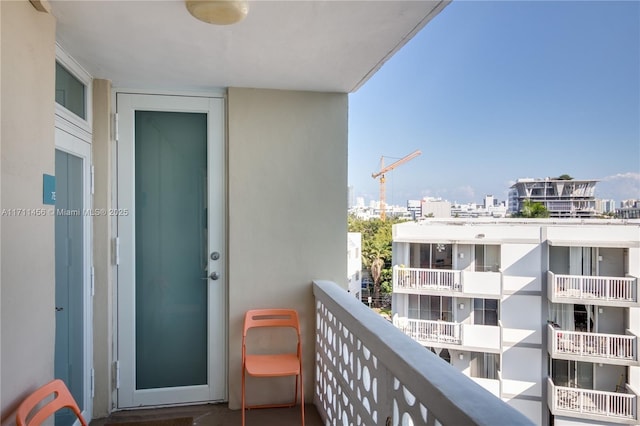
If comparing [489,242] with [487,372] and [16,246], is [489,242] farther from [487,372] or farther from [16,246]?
[16,246]

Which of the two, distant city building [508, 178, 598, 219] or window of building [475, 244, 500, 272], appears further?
window of building [475, 244, 500, 272]

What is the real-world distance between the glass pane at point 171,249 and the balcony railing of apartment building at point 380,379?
1004mm

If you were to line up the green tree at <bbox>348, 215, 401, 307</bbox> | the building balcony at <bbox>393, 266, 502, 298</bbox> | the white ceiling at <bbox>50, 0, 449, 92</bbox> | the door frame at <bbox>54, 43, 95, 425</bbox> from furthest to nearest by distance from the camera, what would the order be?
the green tree at <bbox>348, 215, 401, 307</bbox> → the building balcony at <bbox>393, 266, 502, 298</bbox> → the door frame at <bbox>54, 43, 95, 425</bbox> → the white ceiling at <bbox>50, 0, 449, 92</bbox>

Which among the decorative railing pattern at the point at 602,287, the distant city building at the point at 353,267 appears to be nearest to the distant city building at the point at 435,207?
the distant city building at the point at 353,267

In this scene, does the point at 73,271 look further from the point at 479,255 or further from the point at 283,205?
the point at 479,255

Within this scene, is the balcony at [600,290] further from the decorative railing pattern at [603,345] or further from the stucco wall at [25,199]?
the stucco wall at [25,199]

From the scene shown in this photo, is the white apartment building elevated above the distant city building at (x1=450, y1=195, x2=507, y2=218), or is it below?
below

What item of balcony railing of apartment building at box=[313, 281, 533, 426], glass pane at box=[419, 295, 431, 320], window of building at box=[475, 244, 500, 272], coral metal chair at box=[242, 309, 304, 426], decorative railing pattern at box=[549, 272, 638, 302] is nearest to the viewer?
balcony railing of apartment building at box=[313, 281, 533, 426]

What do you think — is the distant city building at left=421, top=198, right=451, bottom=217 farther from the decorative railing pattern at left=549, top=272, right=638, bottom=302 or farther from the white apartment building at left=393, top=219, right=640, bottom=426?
the decorative railing pattern at left=549, top=272, right=638, bottom=302

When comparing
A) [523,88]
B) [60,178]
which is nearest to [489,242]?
[60,178]

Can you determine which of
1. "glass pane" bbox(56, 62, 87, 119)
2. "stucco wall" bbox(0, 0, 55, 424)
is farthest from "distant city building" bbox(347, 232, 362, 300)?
"glass pane" bbox(56, 62, 87, 119)

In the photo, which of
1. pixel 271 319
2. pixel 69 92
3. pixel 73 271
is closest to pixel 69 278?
pixel 73 271

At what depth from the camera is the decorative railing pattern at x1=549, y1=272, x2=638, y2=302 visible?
291cm

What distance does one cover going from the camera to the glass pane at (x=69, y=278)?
2.14m
